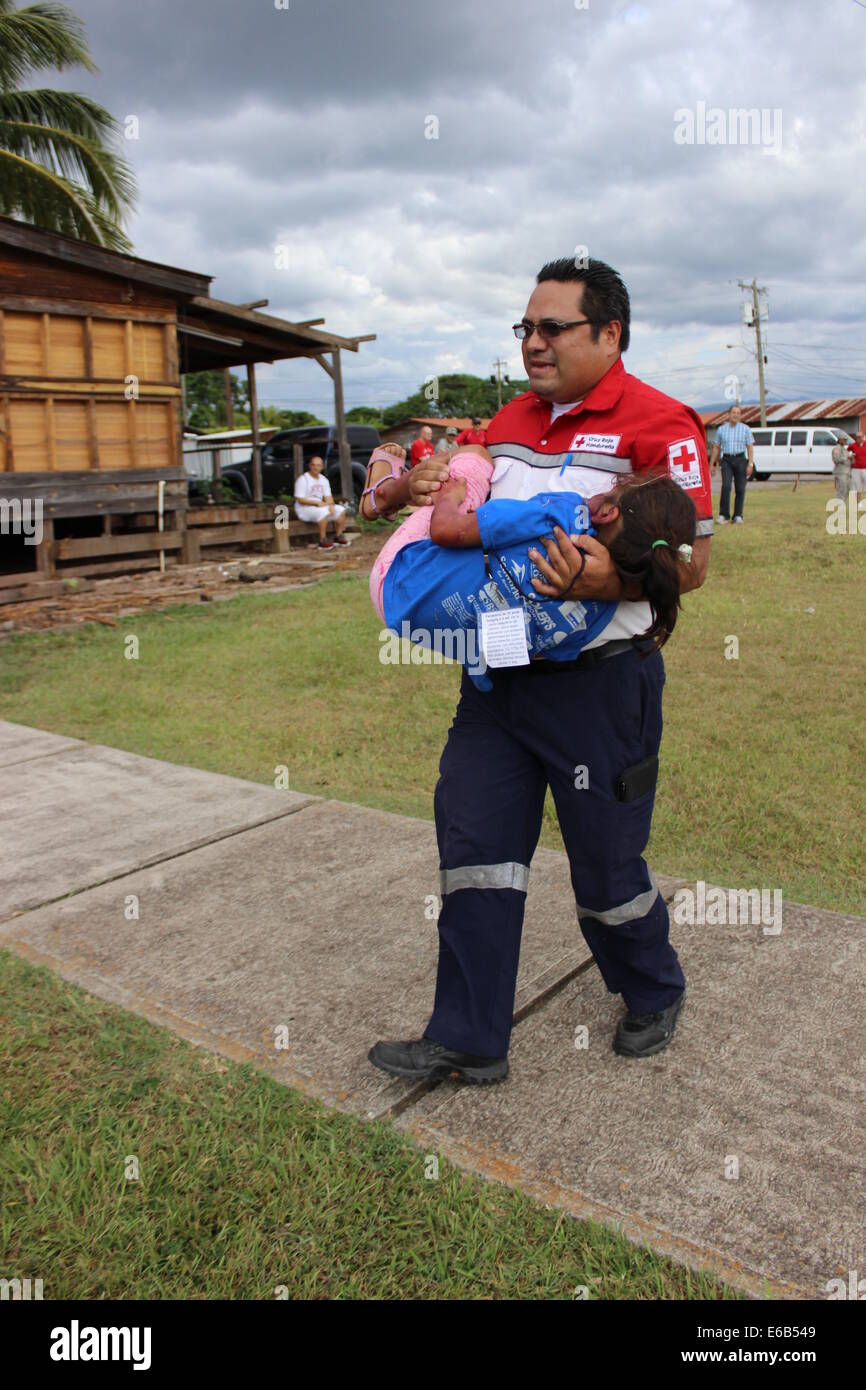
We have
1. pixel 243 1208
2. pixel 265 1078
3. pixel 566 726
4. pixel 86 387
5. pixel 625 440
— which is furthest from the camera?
pixel 86 387

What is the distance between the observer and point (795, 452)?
128 feet

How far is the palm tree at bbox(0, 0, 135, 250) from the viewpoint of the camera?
18.2m

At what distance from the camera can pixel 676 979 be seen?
9.35 feet

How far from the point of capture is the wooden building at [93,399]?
12.2 meters

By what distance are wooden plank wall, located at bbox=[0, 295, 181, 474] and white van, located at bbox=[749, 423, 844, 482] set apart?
2902 centimetres

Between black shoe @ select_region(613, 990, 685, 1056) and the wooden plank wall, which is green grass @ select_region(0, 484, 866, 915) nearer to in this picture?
black shoe @ select_region(613, 990, 685, 1056)

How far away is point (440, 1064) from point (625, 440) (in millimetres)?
1577

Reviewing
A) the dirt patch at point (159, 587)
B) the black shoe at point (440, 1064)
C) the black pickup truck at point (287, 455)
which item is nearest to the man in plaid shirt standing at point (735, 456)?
the dirt patch at point (159, 587)

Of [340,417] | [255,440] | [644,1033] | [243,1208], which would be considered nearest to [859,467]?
[340,417]

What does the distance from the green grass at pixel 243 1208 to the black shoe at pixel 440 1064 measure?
20 cm

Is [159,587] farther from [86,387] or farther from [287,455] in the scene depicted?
[287,455]

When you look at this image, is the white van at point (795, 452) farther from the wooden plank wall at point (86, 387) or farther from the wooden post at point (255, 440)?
the wooden plank wall at point (86, 387)

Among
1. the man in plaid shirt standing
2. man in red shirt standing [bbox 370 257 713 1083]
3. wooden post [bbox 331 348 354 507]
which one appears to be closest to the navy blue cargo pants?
man in red shirt standing [bbox 370 257 713 1083]
